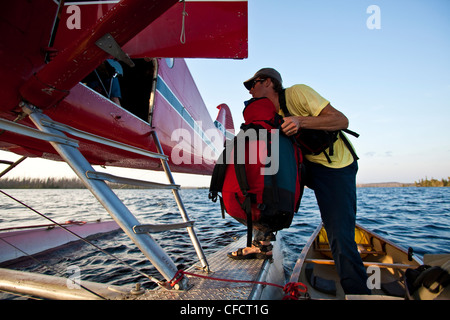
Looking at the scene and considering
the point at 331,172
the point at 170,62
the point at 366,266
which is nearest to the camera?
the point at 331,172

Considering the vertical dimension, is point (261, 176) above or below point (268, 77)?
below

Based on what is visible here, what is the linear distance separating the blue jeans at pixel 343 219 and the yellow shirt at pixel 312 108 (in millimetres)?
62

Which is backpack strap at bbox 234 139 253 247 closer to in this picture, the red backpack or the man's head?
the red backpack

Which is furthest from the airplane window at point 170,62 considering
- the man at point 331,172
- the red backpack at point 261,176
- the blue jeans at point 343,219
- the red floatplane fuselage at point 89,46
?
the blue jeans at point 343,219

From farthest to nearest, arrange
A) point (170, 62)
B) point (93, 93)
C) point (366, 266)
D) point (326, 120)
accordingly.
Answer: point (170, 62) → point (366, 266) → point (93, 93) → point (326, 120)

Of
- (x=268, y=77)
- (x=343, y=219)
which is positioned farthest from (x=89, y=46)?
(x=343, y=219)

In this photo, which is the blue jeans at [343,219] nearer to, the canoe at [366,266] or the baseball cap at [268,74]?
the canoe at [366,266]

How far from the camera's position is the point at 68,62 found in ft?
4.91

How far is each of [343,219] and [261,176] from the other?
2.80 feet

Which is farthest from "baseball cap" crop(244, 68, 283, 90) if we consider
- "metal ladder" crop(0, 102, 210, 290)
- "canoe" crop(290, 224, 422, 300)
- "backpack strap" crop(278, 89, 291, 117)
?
"canoe" crop(290, 224, 422, 300)

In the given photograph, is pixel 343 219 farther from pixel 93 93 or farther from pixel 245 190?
pixel 93 93

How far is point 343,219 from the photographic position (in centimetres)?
177

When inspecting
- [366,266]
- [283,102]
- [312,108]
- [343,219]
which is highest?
[283,102]

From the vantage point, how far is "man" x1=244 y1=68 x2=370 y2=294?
1.72 meters
